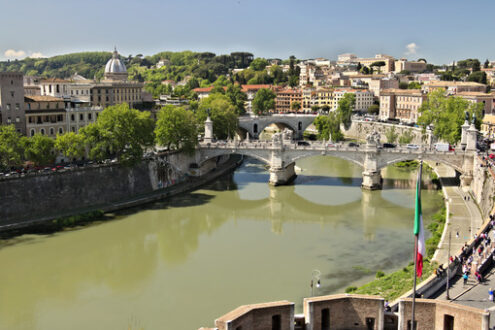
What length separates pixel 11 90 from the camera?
28422 mm

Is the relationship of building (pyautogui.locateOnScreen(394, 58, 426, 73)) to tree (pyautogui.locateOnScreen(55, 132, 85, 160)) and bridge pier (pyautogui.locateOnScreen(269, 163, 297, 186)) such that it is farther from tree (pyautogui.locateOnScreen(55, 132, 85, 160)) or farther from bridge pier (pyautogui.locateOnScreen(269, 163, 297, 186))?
tree (pyautogui.locateOnScreen(55, 132, 85, 160))

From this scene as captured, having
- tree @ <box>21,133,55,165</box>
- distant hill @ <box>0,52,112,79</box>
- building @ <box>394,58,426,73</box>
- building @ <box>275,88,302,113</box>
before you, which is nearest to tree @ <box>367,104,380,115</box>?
building @ <box>275,88,302,113</box>

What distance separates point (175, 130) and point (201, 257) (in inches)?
526

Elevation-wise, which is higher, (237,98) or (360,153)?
(237,98)

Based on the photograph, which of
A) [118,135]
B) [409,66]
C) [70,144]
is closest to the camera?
[70,144]

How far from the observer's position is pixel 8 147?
2477 centimetres

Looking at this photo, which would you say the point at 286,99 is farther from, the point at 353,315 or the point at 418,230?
the point at 418,230

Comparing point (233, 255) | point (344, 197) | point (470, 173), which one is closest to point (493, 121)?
point (470, 173)

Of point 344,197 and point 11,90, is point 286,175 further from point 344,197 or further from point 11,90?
point 11,90

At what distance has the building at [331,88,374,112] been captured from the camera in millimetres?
65438

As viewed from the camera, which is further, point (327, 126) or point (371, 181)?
point (327, 126)

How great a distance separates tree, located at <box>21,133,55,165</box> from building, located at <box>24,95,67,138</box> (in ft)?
13.2

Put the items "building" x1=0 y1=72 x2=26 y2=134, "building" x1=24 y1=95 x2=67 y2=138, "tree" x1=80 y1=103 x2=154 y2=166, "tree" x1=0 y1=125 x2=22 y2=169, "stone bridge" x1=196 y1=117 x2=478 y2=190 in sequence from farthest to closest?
"stone bridge" x1=196 y1=117 x2=478 y2=190 < "building" x1=24 y1=95 x2=67 y2=138 < "building" x1=0 y1=72 x2=26 y2=134 < "tree" x1=80 y1=103 x2=154 y2=166 < "tree" x1=0 y1=125 x2=22 y2=169

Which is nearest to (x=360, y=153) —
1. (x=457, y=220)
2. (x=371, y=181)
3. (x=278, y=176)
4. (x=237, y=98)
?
(x=371, y=181)
